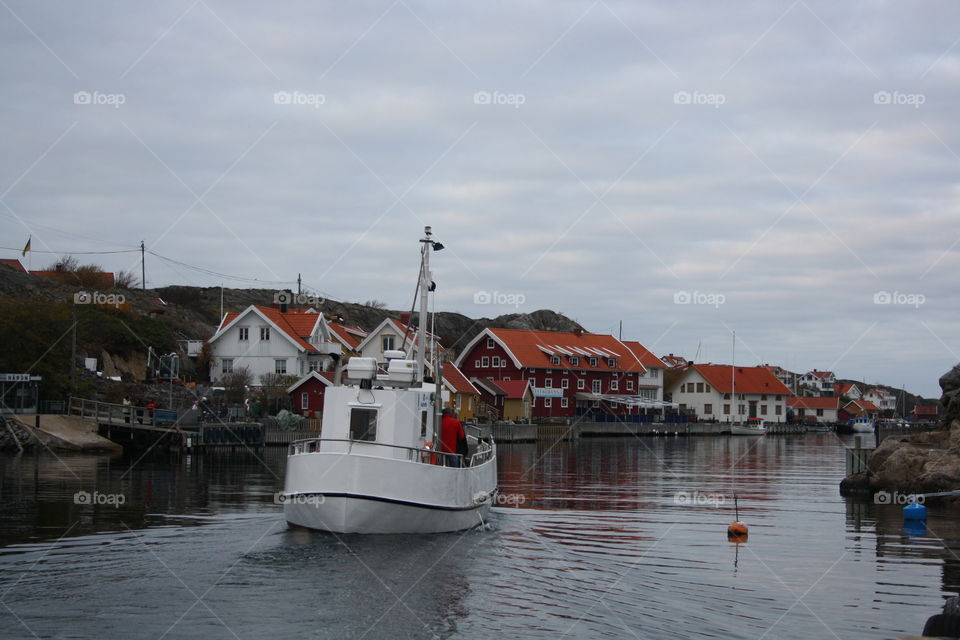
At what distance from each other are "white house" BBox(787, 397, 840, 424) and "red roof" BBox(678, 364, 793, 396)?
16897mm

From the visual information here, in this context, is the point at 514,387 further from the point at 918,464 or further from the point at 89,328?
the point at 918,464

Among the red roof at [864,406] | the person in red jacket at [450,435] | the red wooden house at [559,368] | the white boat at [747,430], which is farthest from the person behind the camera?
the red roof at [864,406]

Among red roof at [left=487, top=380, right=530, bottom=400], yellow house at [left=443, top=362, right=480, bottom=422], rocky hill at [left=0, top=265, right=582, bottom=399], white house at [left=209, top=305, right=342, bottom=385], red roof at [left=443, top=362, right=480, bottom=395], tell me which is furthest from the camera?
red roof at [left=487, top=380, right=530, bottom=400]

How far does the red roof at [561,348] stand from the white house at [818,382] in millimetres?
82875

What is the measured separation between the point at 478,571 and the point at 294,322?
63259 millimetres

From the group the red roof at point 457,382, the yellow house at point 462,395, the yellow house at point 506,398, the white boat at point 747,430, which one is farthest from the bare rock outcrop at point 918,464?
the white boat at point 747,430

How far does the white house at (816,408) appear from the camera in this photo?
142 meters

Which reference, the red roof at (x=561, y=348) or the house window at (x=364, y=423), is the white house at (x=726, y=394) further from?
the house window at (x=364, y=423)

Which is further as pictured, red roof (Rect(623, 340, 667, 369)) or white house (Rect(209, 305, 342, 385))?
red roof (Rect(623, 340, 667, 369))

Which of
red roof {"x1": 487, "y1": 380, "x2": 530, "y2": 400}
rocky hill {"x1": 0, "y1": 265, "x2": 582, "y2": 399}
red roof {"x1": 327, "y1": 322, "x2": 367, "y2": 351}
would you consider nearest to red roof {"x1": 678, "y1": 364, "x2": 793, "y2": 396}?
rocky hill {"x1": 0, "y1": 265, "x2": 582, "y2": 399}

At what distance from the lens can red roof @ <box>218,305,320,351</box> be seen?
250 feet

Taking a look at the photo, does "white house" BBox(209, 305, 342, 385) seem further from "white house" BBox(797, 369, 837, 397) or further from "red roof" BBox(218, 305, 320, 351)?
"white house" BBox(797, 369, 837, 397)

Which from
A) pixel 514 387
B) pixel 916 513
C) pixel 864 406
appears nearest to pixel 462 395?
pixel 514 387

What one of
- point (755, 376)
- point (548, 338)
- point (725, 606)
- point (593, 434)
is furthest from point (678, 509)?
point (755, 376)
